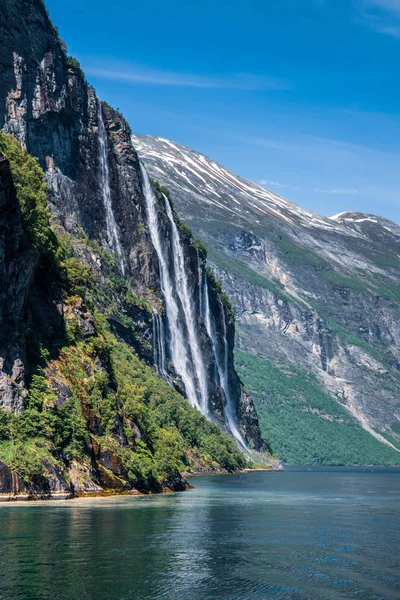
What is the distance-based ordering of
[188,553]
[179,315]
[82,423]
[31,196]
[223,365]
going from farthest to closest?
[223,365]
[179,315]
[31,196]
[82,423]
[188,553]

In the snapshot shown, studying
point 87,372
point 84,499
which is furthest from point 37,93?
point 84,499

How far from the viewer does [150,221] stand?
6107 inches

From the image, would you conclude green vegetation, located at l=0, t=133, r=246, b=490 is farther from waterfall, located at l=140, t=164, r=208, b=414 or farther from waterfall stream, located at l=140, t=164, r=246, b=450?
waterfall, located at l=140, t=164, r=208, b=414

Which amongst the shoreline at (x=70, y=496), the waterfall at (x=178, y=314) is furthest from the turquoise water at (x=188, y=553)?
the waterfall at (x=178, y=314)

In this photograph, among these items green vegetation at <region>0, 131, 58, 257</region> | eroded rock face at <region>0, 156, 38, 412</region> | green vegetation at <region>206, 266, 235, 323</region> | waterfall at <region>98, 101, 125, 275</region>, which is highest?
waterfall at <region>98, 101, 125, 275</region>

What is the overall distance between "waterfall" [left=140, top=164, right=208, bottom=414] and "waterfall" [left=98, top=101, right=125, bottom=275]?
37.7 feet

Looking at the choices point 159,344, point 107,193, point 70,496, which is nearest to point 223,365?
point 159,344

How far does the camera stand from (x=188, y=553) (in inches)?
1366

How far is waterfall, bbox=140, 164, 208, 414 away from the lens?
5989 inches

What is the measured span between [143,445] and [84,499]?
48.6 feet

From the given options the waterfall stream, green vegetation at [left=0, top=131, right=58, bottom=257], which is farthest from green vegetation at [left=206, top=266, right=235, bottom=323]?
green vegetation at [left=0, top=131, right=58, bottom=257]

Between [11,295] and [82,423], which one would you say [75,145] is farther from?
[82,423]

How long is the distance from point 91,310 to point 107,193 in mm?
73410

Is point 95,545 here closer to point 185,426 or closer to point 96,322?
point 96,322
